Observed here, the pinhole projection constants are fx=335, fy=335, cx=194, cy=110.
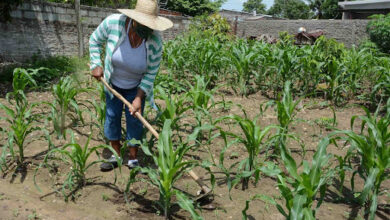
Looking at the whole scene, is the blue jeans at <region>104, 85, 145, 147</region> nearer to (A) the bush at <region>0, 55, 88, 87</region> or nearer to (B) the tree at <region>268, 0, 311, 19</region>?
(A) the bush at <region>0, 55, 88, 87</region>

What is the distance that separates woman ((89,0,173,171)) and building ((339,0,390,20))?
45.7ft

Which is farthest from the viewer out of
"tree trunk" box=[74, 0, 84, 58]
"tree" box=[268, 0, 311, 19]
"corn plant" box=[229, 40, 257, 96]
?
"tree" box=[268, 0, 311, 19]

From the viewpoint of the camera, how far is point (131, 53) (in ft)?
8.42

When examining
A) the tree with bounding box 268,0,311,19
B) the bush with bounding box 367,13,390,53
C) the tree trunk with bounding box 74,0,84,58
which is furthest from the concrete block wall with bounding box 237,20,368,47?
the tree with bounding box 268,0,311,19

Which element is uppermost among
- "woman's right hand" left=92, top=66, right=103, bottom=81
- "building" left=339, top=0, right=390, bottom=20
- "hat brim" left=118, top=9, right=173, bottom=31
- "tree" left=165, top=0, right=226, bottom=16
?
"tree" left=165, top=0, right=226, bottom=16

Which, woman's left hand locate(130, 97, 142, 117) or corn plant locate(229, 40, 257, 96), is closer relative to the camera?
woman's left hand locate(130, 97, 142, 117)

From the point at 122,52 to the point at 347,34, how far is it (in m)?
10.9

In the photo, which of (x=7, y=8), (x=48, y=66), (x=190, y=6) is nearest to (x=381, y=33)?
(x=48, y=66)

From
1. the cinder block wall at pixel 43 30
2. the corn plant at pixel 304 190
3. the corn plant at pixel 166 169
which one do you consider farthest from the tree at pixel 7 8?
the corn plant at pixel 304 190

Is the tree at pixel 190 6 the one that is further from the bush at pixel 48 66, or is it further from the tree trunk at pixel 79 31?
the bush at pixel 48 66

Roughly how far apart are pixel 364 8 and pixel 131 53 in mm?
15218

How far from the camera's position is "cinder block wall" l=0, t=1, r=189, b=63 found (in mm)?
7000

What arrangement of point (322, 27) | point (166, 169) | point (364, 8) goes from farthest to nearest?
point (364, 8), point (322, 27), point (166, 169)

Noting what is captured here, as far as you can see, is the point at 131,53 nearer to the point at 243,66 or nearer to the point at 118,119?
the point at 118,119
